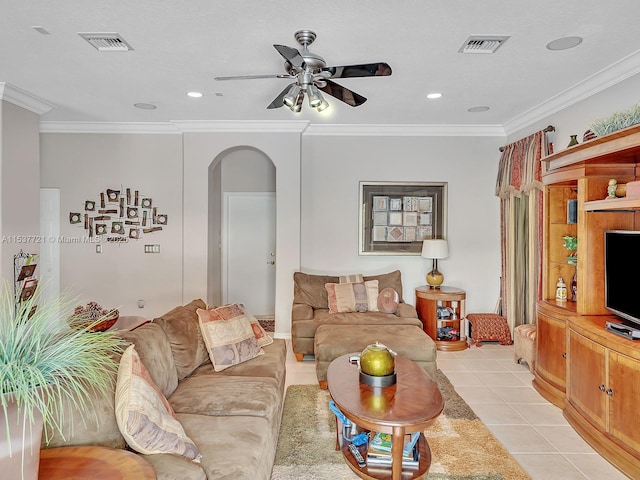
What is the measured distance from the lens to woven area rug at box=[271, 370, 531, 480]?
225 cm

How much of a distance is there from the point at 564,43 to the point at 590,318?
200 cm

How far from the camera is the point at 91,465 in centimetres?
138

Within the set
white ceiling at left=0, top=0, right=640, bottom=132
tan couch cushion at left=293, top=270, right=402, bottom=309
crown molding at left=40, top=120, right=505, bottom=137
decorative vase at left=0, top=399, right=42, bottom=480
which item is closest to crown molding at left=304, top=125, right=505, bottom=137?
crown molding at left=40, top=120, right=505, bottom=137

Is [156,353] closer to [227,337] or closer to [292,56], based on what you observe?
[227,337]

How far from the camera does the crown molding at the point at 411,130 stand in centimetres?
506

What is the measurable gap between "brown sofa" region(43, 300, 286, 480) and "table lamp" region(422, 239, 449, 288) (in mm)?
2435

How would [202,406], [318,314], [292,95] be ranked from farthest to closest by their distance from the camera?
[318,314] → [292,95] → [202,406]

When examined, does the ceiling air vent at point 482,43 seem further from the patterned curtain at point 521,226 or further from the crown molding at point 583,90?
the patterned curtain at point 521,226

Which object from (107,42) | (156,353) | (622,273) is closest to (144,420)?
(156,353)

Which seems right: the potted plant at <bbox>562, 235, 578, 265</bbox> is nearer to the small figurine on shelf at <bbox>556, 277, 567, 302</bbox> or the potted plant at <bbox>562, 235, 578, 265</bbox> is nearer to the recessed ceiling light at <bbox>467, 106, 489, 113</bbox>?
the small figurine on shelf at <bbox>556, 277, 567, 302</bbox>

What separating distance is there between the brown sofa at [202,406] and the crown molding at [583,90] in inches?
138

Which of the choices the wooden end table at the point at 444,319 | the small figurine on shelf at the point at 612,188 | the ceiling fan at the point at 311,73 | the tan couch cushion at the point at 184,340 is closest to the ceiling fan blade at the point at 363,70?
the ceiling fan at the point at 311,73

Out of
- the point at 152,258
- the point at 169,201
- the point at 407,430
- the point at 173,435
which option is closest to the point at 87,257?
the point at 152,258

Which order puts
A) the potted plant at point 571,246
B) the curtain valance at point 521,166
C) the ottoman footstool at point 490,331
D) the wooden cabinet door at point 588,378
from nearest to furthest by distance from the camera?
the wooden cabinet door at point 588,378 → the potted plant at point 571,246 → the curtain valance at point 521,166 → the ottoman footstool at point 490,331
